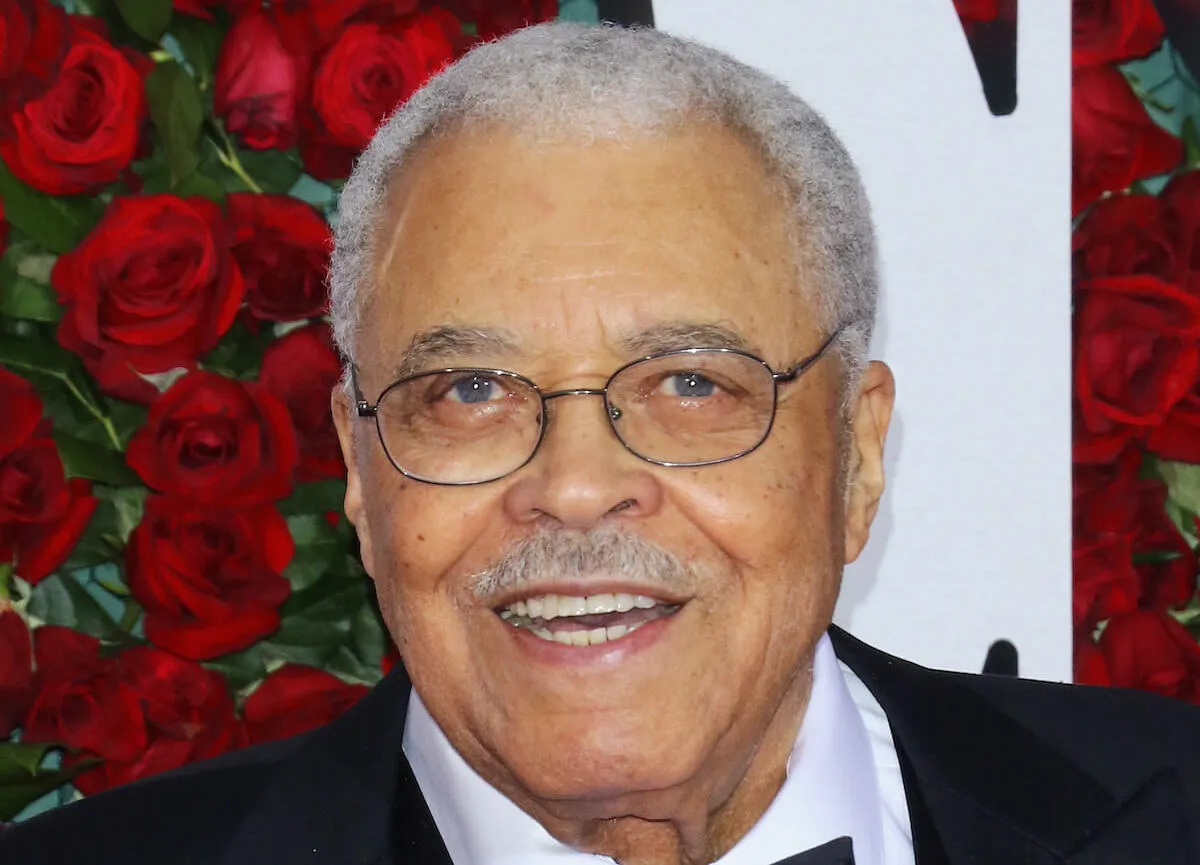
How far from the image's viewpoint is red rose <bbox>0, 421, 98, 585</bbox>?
1877mm

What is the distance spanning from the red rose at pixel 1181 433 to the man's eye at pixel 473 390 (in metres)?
1.19

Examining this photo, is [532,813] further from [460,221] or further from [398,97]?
[398,97]

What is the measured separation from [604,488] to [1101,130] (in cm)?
120

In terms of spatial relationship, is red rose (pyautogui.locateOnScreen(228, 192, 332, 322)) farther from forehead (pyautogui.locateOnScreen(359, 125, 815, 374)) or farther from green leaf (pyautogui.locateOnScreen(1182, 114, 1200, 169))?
green leaf (pyautogui.locateOnScreen(1182, 114, 1200, 169))

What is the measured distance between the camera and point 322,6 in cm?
191

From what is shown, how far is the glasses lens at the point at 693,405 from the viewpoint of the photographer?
1.35m

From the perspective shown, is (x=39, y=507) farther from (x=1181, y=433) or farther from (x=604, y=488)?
(x=1181, y=433)

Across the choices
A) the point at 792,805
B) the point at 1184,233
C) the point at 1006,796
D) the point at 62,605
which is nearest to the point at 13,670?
the point at 62,605

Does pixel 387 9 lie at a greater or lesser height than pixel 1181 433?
greater

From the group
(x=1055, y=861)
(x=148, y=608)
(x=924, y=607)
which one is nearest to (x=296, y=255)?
(x=148, y=608)

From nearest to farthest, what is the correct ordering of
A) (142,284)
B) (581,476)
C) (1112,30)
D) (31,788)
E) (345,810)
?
(581,476) < (345,810) < (142,284) < (31,788) < (1112,30)

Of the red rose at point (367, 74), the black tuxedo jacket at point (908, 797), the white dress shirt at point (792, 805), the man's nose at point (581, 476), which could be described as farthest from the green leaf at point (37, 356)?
the man's nose at point (581, 476)

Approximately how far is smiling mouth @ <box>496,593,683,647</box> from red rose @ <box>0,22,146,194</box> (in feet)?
2.99

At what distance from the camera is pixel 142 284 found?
183 centimetres
